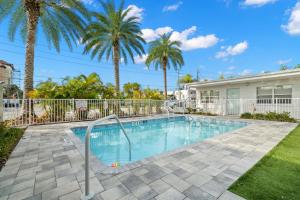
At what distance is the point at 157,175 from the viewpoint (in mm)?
2961

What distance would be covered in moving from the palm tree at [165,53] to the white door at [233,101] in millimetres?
8096

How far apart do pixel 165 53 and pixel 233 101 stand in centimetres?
964

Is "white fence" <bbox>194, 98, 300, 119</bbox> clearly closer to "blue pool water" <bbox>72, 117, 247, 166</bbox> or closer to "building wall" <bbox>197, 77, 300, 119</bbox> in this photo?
"building wall" <bbox>197, 77, 300, 119</bbox>

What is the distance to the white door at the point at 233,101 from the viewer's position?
13393 millimetres

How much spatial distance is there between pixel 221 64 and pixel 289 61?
40.5 ft

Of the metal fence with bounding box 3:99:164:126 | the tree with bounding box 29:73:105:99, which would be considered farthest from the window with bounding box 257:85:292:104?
the tree with bounding box 29:73:105:99

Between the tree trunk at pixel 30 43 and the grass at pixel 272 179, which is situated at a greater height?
the tree trunk at pixel 30 43

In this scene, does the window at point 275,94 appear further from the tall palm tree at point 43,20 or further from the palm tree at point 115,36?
the tall palm tree at point 43,20

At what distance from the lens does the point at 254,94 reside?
12.3 metres

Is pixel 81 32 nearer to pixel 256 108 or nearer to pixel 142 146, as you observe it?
pixel 142 146

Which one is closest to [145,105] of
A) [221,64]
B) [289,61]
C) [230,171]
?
[230,171]

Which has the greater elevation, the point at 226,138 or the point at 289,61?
the point at 289,61

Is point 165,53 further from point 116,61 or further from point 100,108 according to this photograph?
point 100,108

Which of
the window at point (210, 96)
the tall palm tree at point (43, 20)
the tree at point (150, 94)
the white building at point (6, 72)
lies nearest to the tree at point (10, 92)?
the white building at point (6, 72)
